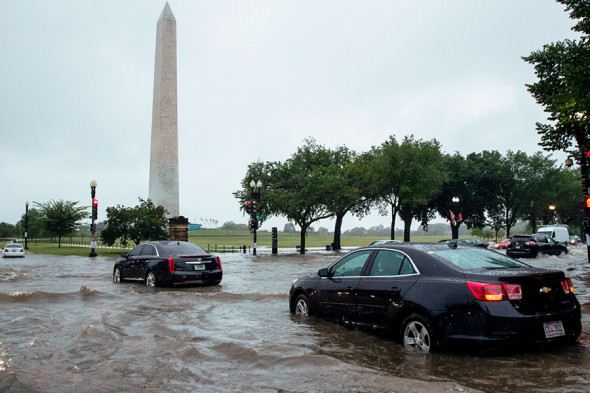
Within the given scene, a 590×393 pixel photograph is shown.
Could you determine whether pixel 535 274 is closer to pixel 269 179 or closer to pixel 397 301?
pixel 397 301

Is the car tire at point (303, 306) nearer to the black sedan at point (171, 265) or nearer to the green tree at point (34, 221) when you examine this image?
the black sedan at point (171, 265)

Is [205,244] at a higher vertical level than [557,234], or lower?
lower

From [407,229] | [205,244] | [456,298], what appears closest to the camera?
[456,298]

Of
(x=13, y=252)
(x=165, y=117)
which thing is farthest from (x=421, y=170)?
(x=13, y=252)

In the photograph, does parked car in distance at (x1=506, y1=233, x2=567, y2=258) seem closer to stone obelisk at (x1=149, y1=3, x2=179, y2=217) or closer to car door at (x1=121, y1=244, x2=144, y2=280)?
car door at (x1=121, y1=244, x2=144, y2=280)

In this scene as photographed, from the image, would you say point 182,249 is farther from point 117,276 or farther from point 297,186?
point 297,186

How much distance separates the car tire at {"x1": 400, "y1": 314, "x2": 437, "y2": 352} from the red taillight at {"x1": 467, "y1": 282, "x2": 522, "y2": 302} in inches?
29.5

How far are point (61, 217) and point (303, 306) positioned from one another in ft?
190

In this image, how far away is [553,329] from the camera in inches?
231

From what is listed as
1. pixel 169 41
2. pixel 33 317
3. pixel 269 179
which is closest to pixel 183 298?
pixel 33 317

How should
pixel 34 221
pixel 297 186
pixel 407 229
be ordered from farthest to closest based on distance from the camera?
1. pixel 34 221
2. pixel 407 229
3. pixel 297 186

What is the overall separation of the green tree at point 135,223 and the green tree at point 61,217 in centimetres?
1847

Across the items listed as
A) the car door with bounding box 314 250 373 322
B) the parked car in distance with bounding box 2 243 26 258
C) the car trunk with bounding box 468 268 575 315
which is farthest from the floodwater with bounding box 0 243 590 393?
the parked car in distance with bounding box 2 243 26 258

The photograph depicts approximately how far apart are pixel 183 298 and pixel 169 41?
3502 cm
